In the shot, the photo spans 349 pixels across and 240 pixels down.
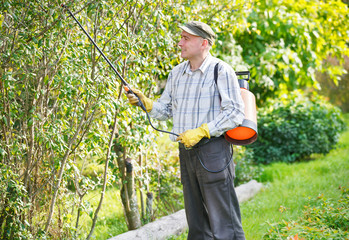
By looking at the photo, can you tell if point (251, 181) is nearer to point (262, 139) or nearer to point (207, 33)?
point (262, 139)

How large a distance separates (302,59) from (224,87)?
21.4 feet

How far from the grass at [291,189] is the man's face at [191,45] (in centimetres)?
179

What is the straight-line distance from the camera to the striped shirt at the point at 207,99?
9.37 feet

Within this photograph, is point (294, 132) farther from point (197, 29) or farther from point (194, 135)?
point (194, 135)

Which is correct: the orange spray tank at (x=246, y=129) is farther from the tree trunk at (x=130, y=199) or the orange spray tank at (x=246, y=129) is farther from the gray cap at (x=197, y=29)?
the tree trunk at (x=130, y=199)

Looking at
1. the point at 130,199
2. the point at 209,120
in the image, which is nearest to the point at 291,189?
the point at 130,199

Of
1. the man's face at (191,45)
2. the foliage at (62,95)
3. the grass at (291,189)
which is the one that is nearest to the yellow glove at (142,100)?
the foliage at (62,95)

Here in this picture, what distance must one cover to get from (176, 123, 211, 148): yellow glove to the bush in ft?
19.2

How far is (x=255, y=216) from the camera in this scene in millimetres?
4891

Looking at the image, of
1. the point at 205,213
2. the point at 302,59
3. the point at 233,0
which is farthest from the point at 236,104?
the point at 302,59

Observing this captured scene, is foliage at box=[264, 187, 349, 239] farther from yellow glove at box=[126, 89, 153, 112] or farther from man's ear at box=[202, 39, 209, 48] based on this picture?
man's ear at box=[202, 39, 209, 48]

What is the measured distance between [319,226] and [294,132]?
5.09m

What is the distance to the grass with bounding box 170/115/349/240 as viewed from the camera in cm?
458

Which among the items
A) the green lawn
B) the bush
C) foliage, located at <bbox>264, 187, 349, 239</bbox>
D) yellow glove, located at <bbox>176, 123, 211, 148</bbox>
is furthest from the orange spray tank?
the bush
